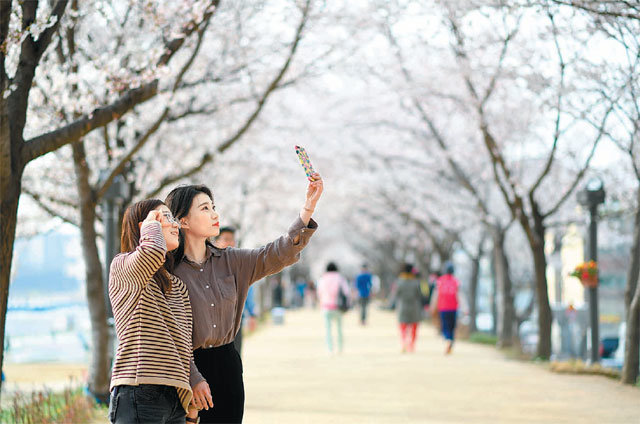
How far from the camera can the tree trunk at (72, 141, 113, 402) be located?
1011 centimetres

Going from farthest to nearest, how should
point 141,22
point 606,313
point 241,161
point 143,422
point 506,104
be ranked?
point 606,313 < point 241,161 < point 506,104 < point 141,22 < point 143,422

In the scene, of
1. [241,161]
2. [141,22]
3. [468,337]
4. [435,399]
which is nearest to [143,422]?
[435,399]

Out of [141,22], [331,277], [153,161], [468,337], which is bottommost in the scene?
[468,337]

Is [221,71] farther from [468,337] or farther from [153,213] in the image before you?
[468,337]

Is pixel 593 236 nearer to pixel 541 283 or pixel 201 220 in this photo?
pixel 541 283

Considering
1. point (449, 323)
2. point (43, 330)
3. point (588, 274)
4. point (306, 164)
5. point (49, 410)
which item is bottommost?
point (49, 410)

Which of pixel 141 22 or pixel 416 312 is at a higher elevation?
pixel 141 22

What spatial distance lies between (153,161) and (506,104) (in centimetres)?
728

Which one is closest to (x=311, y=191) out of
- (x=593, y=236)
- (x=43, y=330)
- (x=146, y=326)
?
(x=146, y=326)

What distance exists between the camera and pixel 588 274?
1334 centimetres

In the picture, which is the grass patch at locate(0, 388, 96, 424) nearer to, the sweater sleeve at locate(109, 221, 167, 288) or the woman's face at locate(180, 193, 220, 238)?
the woman's face at locate(180, 193, 220, 238)

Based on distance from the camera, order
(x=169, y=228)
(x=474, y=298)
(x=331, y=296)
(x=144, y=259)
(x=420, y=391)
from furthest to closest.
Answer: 1. (x=474, y=298)
2. (x=331, y=296)
3. (x=420, y=391)
4. (x=169, y=228)
5. (x=144, y=259)

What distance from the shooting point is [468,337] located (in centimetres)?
2475

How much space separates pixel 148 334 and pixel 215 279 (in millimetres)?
597
